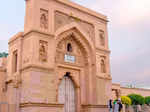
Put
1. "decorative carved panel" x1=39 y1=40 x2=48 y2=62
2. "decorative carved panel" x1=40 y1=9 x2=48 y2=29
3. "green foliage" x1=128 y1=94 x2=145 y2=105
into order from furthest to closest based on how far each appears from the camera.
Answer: "green foliage" x1=128 y1=94 x2=145 y2=105 < "decorative carved panel" x1=40 y1=9 x2=48 y2=29 < "decorative carved panel" x1=39 y1=40 x2=48 y2=62

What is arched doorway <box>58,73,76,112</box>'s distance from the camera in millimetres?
14523

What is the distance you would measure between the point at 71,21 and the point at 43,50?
3396 millimetres

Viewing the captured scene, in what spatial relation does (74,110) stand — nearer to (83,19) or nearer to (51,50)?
(51,50)

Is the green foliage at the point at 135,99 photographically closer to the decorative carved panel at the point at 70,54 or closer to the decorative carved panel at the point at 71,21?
the decorative carved panel at the point at 70,54

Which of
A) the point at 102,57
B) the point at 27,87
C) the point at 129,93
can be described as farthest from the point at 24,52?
the point at 129,93

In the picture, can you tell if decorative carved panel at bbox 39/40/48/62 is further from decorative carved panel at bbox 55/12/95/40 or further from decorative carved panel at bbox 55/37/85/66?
decorative carved panel at bbox 55/12/95/40

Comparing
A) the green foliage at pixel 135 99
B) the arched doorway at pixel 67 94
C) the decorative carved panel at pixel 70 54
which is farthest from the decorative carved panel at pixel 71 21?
the green foliage at pixel 135 99

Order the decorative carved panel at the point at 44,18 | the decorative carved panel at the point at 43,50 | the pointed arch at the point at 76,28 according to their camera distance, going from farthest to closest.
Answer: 1. the pointed arch at the point at 76,28
2. the decorative carved panel at the point at 44,18
3. the decorative carved panel at the point at 43,50

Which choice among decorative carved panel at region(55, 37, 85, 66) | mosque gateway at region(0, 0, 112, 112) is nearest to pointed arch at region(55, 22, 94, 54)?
mosque gateway at region(0, 0, 112, 112)

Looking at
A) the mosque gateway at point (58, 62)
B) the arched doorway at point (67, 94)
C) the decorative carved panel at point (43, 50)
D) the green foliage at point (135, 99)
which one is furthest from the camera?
the green foliage at point (135, 99)

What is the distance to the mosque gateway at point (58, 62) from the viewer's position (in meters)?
12.5

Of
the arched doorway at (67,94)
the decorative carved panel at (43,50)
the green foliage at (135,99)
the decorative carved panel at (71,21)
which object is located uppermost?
the decorative carved panel at (71,21)

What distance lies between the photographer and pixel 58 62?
47.1 ft

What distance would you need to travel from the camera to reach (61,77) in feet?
47.2
